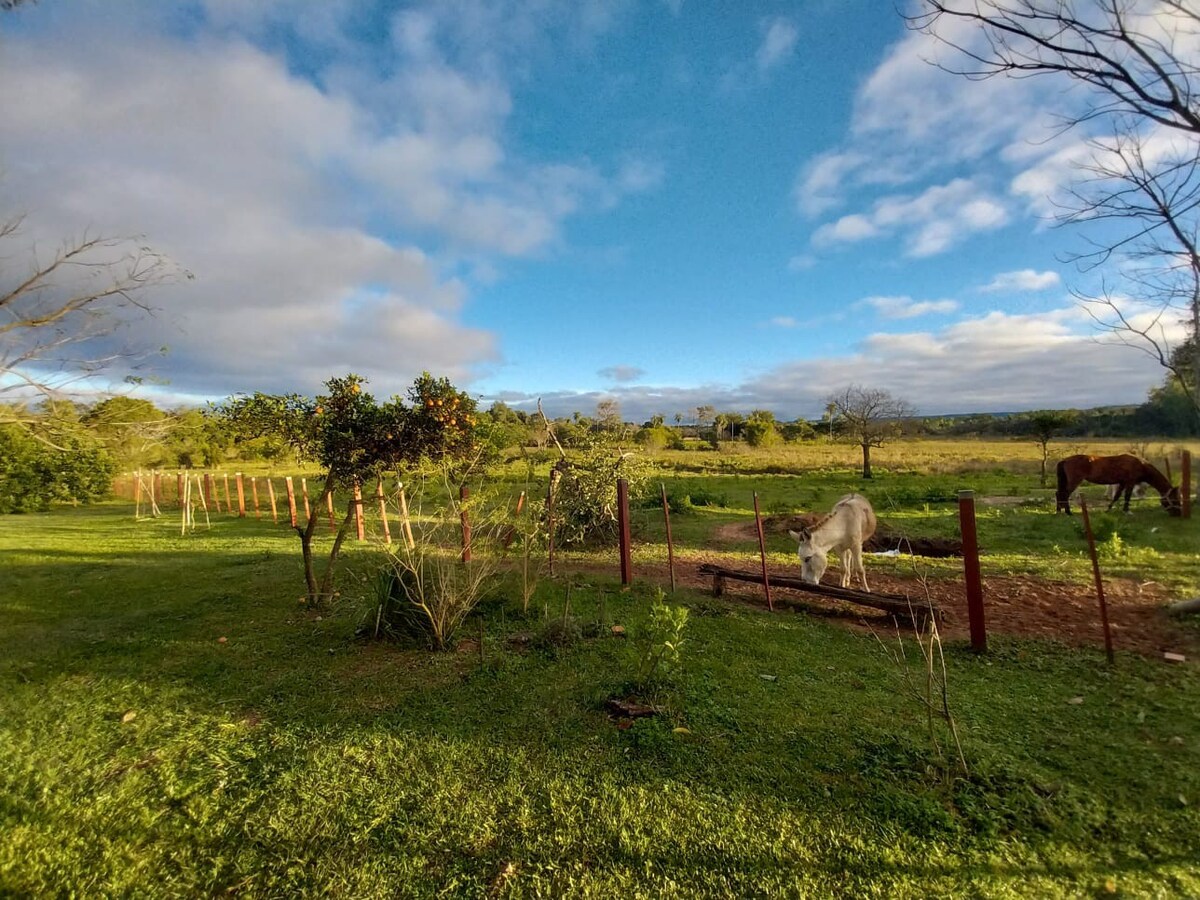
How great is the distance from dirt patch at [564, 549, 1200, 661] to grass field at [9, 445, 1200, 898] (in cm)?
45

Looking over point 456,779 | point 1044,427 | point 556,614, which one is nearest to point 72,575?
point 556,614

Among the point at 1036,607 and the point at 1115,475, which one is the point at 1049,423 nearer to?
the point at 1115,475

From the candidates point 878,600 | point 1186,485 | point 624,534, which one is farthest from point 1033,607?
point 1186,485

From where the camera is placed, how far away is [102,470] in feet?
71.6

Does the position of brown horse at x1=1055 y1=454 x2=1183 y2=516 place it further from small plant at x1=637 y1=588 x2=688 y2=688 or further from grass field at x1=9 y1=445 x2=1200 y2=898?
small plant at x1=637 y1=588 x2=688 y2=688

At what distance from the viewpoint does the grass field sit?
2574 millimetres

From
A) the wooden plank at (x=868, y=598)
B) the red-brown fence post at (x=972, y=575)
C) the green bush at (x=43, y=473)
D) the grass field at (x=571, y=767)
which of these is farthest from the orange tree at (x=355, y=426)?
the green bush at (x=43, y=473)

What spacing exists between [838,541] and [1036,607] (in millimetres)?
2303

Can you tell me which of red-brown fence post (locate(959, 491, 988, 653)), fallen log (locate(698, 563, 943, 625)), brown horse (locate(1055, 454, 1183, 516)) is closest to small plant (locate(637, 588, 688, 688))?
fallen log (locate(698, 563, 943, 625))

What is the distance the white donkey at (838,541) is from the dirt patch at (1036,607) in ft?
1.51

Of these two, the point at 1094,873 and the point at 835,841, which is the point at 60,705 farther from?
the point at 1094,873

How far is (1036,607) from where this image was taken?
648 cm

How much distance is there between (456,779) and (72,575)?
9741mm

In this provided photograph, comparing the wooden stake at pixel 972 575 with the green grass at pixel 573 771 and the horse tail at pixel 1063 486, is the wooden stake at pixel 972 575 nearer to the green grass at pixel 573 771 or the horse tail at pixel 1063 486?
the green grass at pixel 573 771
